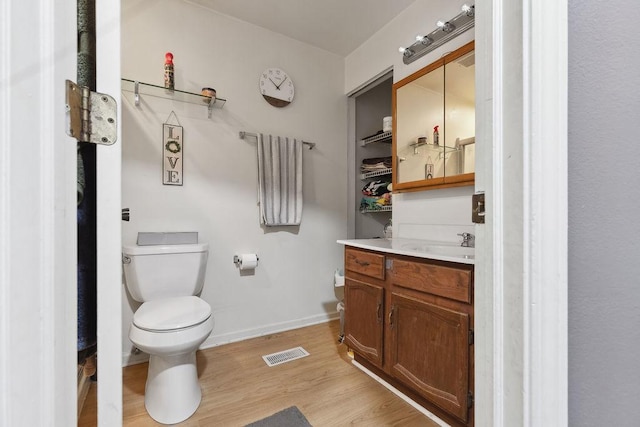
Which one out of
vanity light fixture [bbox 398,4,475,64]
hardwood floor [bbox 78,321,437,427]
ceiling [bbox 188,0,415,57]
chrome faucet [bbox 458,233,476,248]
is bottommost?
hardwood floor [bbox 78,321,437,427]

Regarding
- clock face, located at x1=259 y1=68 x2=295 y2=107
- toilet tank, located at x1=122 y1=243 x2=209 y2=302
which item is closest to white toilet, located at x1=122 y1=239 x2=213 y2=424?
toilet tank, located at x1=122 y1=243 x2=209 y2=302

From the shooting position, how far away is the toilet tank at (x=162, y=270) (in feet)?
5.49

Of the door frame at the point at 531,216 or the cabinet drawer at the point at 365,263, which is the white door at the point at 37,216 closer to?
the door frame at the point at 531,216

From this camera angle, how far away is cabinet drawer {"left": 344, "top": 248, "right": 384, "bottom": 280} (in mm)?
1599

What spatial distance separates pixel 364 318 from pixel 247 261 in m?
0.94

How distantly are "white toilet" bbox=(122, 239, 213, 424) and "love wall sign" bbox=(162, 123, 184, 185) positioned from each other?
0.49 m

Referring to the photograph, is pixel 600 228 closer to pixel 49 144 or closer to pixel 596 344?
pixel 596 344

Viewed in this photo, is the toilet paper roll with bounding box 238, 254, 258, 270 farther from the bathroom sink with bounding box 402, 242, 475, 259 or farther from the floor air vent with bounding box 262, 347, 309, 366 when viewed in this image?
the bathroom sink with bounding box 402, 242, 475, 259

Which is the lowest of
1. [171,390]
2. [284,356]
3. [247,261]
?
[284,356]

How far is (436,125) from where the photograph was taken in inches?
73.8

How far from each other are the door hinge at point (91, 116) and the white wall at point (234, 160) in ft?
5.21

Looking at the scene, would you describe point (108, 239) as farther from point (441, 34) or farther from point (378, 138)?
point (378, 138)

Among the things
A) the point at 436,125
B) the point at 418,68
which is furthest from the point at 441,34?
the point at 436,125

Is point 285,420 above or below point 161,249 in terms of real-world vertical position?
below
